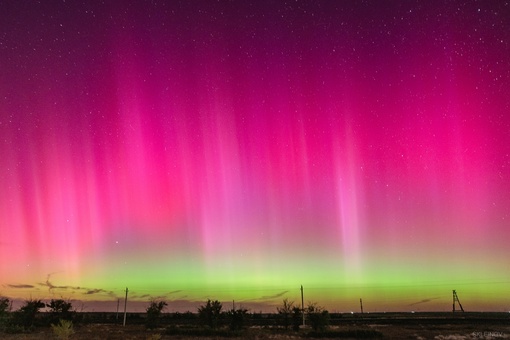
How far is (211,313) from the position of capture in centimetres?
4638

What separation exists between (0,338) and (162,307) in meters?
16.7

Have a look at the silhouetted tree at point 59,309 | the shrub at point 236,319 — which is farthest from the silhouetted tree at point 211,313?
the silhouetted tree at point 59,309

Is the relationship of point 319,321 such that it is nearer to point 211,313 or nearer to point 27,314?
point 211,313

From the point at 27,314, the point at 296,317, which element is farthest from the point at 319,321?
the point at 27,314

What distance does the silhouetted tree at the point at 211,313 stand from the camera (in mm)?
46125

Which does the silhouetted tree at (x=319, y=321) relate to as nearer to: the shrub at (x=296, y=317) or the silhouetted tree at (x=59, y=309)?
the shrub at (x=296, y=317)

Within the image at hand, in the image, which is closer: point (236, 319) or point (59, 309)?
point (236, 319)

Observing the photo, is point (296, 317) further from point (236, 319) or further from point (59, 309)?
point (59, 309)

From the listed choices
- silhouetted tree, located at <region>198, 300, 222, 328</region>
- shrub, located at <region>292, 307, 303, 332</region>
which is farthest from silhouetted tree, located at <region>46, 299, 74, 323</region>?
shrub, located at <region>292, 307, 303, 332</region>

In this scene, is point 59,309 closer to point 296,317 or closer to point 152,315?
point 152,315

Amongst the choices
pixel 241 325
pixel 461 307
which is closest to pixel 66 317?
pixel 241 325

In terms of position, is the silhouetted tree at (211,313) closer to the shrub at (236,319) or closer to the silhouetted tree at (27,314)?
the shrub at (236,319)

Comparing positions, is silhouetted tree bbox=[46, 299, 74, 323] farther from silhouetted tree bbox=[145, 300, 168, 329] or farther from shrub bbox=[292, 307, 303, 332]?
shrub bbox=[292, 307, 303, 332]

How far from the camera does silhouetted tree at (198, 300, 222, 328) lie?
4612cm
